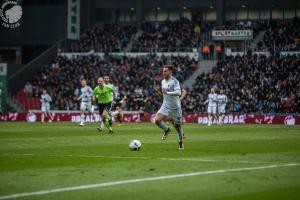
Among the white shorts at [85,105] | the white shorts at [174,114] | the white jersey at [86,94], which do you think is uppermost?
the white jersey at [86,94]

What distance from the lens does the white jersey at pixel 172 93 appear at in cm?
2202

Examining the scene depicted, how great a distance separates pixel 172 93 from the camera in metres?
22.0

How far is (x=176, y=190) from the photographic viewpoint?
Result: 39.2 ft

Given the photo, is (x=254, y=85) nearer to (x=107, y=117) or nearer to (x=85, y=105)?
(x=85, y=105)

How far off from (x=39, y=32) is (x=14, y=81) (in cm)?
1220

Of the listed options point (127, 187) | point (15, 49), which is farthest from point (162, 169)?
point (15, 49)

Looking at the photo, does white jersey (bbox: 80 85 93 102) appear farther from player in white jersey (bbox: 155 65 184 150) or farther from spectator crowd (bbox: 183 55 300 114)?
player in white jersey (bbox: 155 65 184 150)

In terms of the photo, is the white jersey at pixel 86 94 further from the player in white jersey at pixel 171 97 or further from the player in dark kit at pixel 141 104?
the player in white jersey at pixel 171 97

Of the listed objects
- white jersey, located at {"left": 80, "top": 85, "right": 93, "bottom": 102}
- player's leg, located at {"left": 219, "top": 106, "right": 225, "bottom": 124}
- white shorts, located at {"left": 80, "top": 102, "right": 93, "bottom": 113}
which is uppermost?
white jersey, located at {"left": 80, "top": 85, "right": 93, "bottom": 102}

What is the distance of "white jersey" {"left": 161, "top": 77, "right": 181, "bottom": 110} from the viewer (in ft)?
72.2

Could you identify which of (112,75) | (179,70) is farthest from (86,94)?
(179,70)

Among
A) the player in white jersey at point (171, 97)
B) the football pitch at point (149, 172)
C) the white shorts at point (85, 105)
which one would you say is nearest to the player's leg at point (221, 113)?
the white shorts at point (85, 105)

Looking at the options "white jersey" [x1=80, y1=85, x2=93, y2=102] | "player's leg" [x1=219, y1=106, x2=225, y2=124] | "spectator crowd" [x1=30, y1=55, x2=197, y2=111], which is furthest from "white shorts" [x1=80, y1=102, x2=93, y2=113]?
"spectator crowd" [x1=30, y1=55, x2=197, y2=111]

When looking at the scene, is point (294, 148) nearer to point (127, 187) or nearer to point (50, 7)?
point (127, 187)
